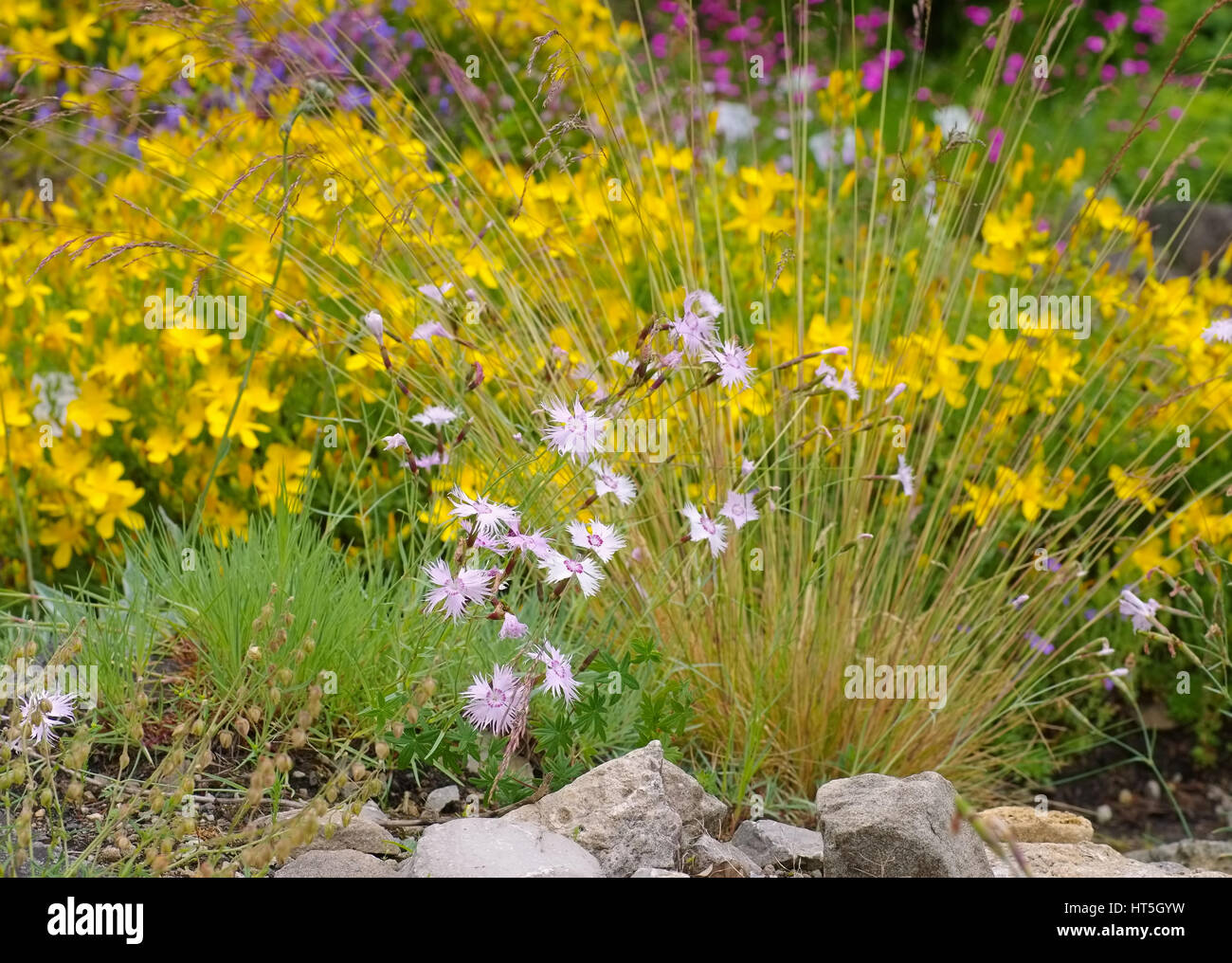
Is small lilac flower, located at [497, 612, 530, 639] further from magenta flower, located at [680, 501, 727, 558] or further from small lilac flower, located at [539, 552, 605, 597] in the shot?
magenta flower, located at [680, 501, 727, 558]

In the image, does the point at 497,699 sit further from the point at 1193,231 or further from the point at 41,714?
the point at 1193,231

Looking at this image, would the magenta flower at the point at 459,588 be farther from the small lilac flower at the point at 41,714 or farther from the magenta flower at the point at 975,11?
the magenta flower at the point at 975,11

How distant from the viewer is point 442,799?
239 centimetres

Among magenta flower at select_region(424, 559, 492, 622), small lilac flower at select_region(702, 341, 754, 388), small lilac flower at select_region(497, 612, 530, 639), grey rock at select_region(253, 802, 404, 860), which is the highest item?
small lilac flower at select_region(702, 341, 754, 388)

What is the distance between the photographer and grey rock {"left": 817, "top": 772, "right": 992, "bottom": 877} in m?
2.13

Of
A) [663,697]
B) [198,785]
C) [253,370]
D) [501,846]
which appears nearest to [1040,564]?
[663,697]

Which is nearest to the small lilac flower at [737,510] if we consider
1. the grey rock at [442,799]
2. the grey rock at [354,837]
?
the grey rock at [442,799]

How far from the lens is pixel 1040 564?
2740mm

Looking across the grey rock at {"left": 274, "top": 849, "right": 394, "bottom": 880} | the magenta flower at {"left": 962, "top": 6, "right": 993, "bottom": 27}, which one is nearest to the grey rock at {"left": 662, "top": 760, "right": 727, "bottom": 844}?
the grey rock at {"left": 274, "top": 849, "right": 394, "bottom": 880}

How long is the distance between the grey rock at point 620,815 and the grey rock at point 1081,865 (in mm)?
592

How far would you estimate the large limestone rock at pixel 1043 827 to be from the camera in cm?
268

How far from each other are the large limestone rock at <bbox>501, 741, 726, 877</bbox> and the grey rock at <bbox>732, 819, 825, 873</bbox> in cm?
22

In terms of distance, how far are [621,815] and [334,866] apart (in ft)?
1.50

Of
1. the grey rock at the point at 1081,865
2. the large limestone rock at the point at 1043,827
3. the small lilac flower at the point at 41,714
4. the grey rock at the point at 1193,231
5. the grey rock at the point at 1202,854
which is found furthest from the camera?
the grey rock at the point at 1193,231
